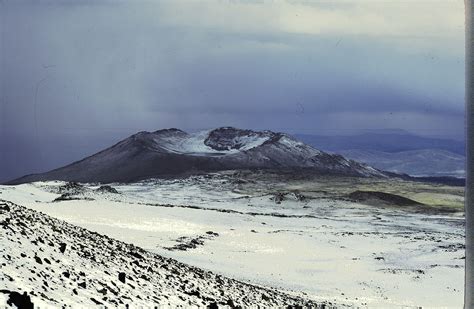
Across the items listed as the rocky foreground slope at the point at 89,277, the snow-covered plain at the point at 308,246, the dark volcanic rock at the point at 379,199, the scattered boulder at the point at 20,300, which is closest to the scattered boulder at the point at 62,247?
the rocky foreground slope at the point at 89,277

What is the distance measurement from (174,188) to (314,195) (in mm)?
29941

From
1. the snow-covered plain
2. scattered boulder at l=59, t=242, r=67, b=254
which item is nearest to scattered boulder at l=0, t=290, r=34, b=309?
scattered boulder at l=59, t=242, r=67, b=254

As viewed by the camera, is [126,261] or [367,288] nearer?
[126,261]

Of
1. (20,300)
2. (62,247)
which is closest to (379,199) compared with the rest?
(62,247)

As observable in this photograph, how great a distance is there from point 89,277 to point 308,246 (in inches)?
1426

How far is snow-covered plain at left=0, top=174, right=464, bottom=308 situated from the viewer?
34.0 metres

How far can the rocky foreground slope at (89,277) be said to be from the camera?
1330 cm

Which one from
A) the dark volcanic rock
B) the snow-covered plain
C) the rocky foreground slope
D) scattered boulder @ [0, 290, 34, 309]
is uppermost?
scattered boulder @ [0, 290, 34, 309]

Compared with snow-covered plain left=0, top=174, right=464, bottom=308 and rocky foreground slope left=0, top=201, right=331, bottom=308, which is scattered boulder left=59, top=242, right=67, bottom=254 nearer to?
rocky foreground slope left=0, top=201, right=331, bottom=308

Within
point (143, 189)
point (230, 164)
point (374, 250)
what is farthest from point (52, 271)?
point (230, 164)

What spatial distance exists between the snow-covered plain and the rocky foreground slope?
9.21 metres

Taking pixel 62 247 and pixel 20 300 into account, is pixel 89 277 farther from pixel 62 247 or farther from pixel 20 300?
pixel 20 300

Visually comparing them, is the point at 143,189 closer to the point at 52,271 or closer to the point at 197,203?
the point at 197,203

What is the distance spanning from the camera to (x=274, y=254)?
1795 inches
